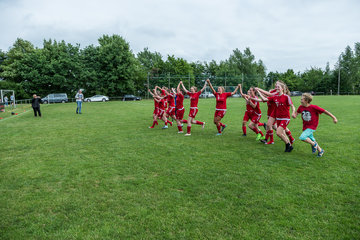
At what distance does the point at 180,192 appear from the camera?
14.5 ft

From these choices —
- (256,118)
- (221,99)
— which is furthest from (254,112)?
(221,99)

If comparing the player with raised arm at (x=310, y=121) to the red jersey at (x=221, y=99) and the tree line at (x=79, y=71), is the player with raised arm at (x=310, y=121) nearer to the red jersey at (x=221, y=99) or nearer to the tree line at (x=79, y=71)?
the red jersey at (x=221, y=99)

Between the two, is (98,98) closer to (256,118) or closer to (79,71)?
(79,71)

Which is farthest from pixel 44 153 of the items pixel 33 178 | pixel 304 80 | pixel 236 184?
pixel 304 80

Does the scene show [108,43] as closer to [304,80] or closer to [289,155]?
[289,155]

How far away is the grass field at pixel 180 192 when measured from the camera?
328cm

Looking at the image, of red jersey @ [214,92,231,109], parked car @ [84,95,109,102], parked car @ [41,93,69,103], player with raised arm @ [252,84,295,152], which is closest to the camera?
player with raised arm @ [252,84,295,152]

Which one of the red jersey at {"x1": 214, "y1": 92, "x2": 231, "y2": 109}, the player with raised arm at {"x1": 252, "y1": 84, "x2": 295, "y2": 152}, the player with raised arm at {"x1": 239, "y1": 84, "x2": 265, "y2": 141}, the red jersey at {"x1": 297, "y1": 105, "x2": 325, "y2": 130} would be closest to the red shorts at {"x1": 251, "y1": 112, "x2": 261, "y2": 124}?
the player with raised arm at {"x1": 239, "y1": 84, "x2": 265, "y2": 141}

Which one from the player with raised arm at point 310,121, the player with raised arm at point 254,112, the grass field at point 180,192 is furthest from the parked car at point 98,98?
the player with raised arm at point 310,121

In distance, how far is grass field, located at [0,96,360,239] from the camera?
3.28 m

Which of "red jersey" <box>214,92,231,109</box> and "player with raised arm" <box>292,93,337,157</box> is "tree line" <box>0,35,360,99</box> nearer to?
"red jersey" <box>214,92,231,109</box>

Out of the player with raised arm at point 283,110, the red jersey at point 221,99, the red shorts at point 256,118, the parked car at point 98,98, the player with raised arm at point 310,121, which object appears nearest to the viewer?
the player with raised arm at point 310,121

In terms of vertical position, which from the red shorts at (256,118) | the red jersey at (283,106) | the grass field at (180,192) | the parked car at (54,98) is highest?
the parked car at (54,98)

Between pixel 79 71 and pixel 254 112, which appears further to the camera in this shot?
pixel 79 71
